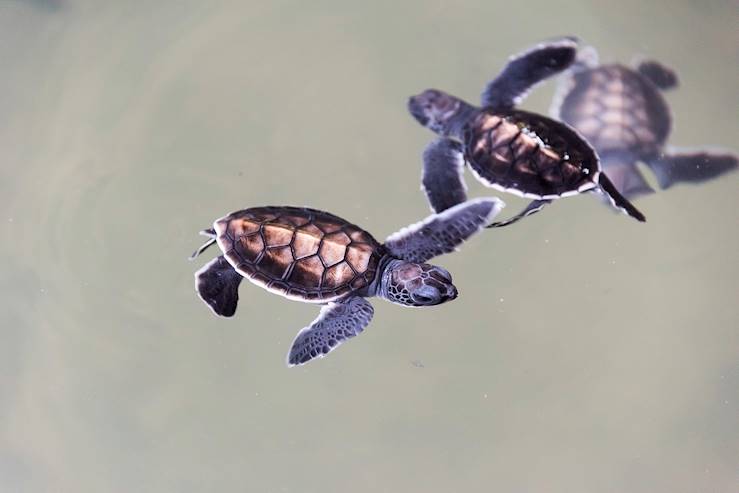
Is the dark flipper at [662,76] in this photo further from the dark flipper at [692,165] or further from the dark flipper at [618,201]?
the dark flipper at [618,201]

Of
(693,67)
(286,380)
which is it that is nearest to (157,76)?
(286,380)

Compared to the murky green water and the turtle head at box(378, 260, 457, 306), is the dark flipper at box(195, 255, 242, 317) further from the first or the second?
the turtle head at box(378, 260, 457, 306)

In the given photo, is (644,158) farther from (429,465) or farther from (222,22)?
(222,22)

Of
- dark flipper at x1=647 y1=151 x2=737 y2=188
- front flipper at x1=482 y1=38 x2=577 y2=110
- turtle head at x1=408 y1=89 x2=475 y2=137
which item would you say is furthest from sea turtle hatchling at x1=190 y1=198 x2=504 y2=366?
dark flipper at x1=647 y1=151 x2=737 y2=188

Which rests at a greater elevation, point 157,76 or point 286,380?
point 157,76

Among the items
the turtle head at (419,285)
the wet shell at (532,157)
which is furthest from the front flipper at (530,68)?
the turtle head at (419,285)

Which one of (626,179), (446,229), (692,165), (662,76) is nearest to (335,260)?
(446,229)
